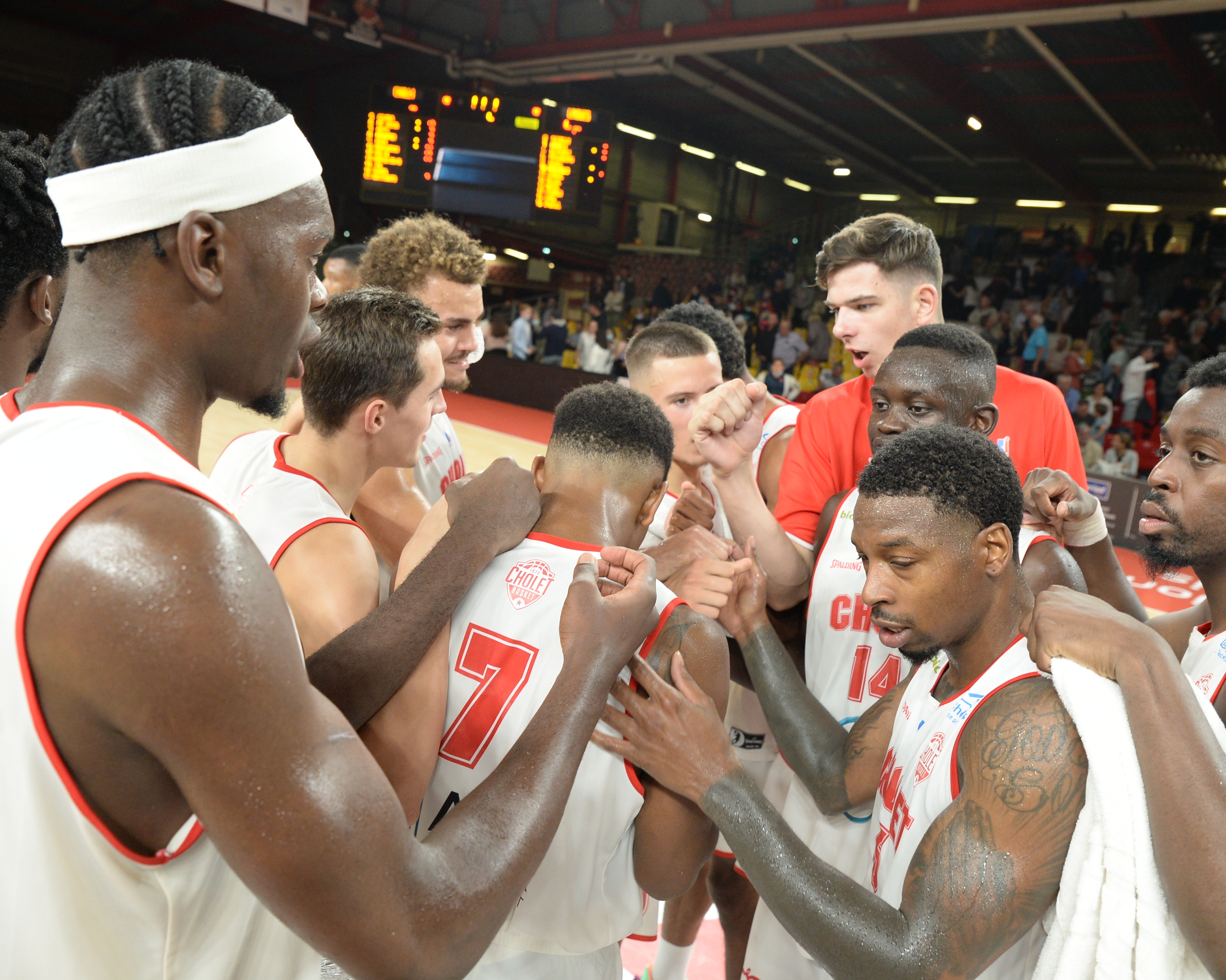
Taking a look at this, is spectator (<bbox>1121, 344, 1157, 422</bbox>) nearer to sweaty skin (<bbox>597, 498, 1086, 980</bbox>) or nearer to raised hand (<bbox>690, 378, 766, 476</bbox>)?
raised hand (<bbox>690, 378, 766, 476</bbox>)

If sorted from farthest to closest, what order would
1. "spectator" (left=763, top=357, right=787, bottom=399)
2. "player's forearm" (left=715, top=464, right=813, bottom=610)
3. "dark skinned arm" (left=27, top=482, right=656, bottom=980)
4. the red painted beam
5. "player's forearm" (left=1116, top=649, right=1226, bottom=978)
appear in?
"spectator" (left=763, top=357, right=787, bottom=399), the red painted beam, "player's forearm" (left=715, top=464, right=813, bottom=610), "player's forearm" (left=1116, top=649, right=1226, bottom=978), "dark skinned arm" (left=27, top=482, right=656, bottom=980)

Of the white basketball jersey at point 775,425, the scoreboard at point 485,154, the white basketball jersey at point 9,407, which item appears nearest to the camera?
the white basketball jersey at point 9,407

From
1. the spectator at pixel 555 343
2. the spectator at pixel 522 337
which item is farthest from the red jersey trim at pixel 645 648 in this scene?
the spectator at pixel 522 337

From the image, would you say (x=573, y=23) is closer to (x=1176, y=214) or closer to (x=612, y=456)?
(x=1176, y=214)

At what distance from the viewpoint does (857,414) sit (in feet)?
9.70

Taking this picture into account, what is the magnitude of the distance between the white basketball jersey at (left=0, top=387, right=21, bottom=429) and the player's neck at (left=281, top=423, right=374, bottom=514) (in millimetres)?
1059

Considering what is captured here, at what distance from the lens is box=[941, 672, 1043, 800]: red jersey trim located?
152 centimetres

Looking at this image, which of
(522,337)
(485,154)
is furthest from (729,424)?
(522,337)

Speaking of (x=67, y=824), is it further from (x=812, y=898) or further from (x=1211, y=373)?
A: (x=1211, y=373)

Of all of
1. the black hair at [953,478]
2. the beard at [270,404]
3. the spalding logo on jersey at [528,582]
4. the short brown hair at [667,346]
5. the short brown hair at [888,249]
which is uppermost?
the short brown hair at [888,249]

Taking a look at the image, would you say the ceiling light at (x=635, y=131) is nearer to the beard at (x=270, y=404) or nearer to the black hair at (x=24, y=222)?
the black hair at (x=24, y=222)

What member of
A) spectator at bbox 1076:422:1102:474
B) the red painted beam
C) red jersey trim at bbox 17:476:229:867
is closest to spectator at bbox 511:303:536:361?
the red painted beam

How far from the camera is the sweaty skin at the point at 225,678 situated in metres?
0.82

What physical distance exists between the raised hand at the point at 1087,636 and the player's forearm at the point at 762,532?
3.56ft
